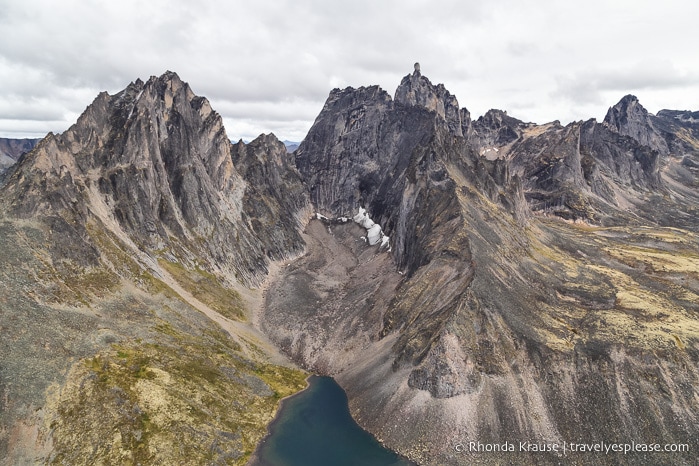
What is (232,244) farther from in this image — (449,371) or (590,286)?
(590,286)

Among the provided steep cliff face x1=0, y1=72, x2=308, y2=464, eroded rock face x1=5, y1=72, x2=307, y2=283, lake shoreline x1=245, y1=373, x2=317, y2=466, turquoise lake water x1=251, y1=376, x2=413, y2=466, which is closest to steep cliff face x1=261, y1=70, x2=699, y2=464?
turquoise lake water x1=251, y1=376, x2=413, y2=466

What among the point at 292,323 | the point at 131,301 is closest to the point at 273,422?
the point at 292,323

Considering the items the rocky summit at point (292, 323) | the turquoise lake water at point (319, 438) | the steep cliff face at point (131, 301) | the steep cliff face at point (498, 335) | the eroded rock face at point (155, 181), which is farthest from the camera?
the eroded rock face at point (155, 181)

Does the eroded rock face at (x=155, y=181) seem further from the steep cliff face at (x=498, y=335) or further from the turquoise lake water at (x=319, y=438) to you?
the turquoise lake water at (x=319, y=438)

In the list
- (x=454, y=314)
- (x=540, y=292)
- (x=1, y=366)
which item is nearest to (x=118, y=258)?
(x=1, y=366)

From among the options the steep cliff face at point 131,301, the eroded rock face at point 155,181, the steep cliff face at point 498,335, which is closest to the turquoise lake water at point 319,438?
the steep cliff face at point 498,335

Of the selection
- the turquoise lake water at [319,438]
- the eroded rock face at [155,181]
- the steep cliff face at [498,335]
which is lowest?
the turquoise lake water at [319,438]
